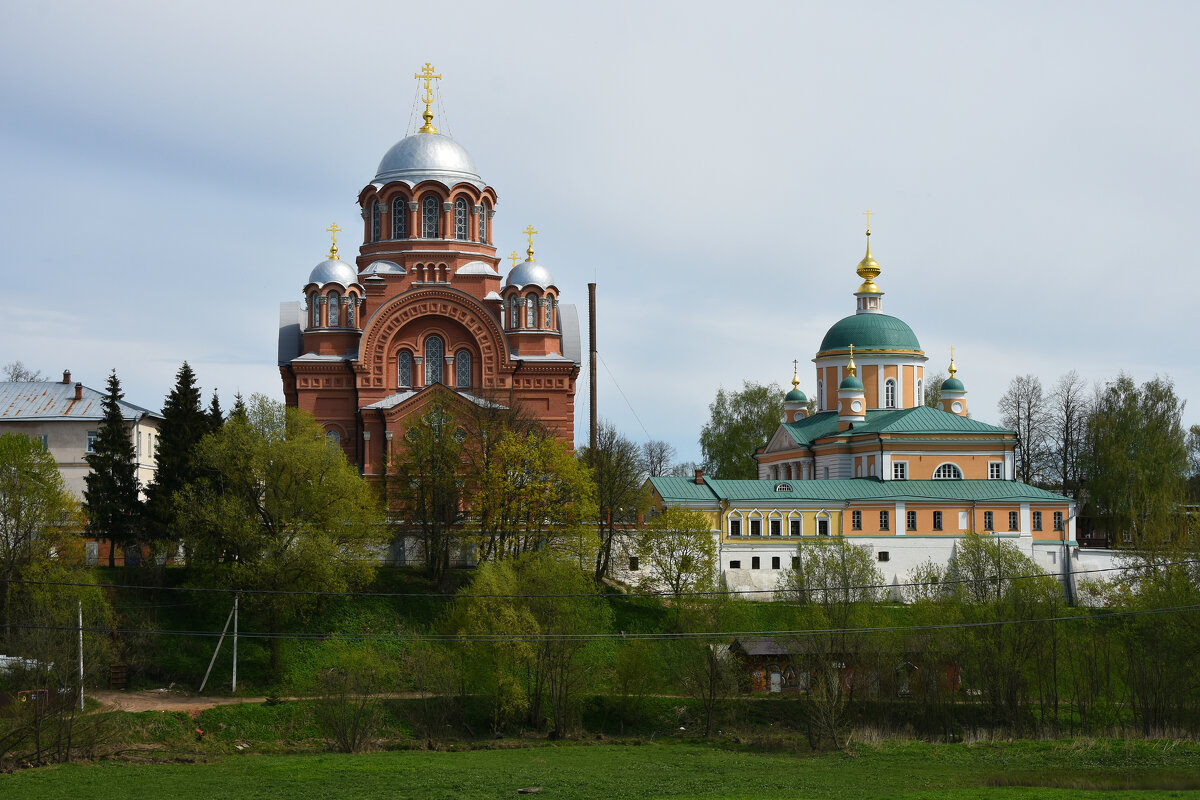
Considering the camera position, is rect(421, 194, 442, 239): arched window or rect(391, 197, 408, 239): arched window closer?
rect(421, 194, 442, 239): arched window

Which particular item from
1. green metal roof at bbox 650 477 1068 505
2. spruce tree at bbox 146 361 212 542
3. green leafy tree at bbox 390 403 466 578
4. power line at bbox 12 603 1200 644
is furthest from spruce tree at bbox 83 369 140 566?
green metal roof at bbox 650 477 1068 505

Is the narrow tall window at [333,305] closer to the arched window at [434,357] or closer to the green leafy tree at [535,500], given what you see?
the arched window at [434,357]

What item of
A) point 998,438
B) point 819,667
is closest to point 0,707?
point 819,667

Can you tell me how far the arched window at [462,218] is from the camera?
50250 millimetres

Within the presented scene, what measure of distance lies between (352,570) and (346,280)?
14.1 meters

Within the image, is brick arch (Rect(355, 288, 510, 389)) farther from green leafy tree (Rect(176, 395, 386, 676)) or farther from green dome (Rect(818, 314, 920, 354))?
green dome (Rect(818, 314, 920, 354))

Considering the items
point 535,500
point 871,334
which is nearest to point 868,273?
point 871,334

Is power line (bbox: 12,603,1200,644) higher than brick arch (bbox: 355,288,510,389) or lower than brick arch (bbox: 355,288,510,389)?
lower

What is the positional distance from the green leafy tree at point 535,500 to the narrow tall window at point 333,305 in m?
9.90

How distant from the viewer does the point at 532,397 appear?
47594 mm

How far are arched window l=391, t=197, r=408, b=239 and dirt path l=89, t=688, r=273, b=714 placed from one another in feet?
66.4

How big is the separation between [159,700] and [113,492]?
296 inches

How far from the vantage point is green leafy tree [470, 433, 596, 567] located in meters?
40.2

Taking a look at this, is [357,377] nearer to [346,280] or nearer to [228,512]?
[346,280]
